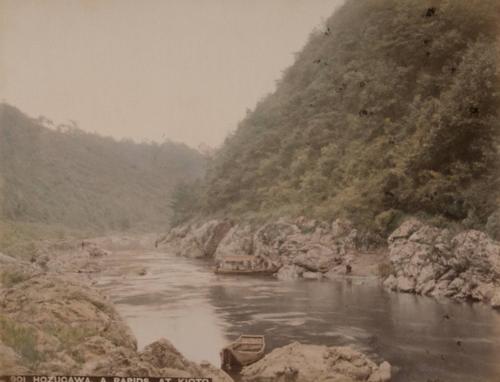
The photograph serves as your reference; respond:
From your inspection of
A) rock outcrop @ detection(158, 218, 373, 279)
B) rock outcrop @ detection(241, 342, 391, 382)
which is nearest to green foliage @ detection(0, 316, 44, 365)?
rock outcrop @ detection(241, 342, 391, 382)

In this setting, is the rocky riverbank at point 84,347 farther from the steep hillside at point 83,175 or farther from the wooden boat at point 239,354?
the steep hillside at point 83,175

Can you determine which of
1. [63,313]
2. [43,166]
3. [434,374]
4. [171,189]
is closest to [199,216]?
[171,189]

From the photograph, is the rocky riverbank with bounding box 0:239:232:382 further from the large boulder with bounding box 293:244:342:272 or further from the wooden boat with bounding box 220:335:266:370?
the large boulder with bounding box 293:244:342:272

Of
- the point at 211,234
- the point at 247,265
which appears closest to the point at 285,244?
the point at 247,265

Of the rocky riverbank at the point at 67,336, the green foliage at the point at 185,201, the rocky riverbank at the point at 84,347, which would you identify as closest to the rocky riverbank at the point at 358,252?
the green foliage at the point at 185,201

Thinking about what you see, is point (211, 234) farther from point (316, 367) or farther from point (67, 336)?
point (316, 367)

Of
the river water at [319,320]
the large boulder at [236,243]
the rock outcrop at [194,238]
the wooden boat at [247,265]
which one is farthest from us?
the rock outcrop at [194,238]

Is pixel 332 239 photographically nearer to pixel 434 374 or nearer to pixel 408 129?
pixel 408 129
